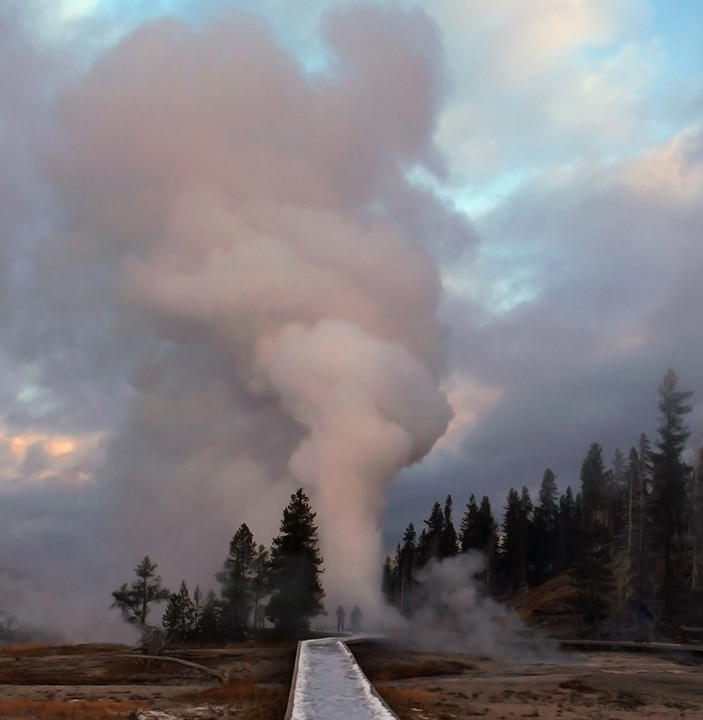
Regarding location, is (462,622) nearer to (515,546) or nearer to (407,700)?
(407,700)

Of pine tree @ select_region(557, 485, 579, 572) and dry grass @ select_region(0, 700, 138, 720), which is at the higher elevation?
pine tree @ select_region(557, 485, 579, 572)

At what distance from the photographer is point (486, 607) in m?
58.1

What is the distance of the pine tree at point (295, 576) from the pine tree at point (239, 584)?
371cm

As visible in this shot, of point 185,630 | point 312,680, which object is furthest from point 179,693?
point 185,630

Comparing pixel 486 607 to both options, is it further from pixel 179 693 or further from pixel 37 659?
pixel 179 693

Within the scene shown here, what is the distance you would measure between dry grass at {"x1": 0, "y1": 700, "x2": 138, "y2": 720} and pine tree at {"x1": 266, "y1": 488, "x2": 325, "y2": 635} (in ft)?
99.0

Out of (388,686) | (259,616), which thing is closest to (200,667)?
(388,686)

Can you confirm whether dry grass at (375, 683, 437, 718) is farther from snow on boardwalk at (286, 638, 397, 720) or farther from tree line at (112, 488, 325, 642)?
tree line at (112, 488, 325, 642)

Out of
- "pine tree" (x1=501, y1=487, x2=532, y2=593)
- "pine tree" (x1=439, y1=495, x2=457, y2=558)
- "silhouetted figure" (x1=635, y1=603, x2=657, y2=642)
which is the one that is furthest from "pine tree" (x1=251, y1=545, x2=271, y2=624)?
"pine tree" (x1=501, y1=487, x2=532, y2=593)

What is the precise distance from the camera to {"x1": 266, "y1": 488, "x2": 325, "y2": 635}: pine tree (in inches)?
2060

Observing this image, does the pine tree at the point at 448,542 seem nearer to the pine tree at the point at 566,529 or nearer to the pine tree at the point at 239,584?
the pine tree at the point at 566,529

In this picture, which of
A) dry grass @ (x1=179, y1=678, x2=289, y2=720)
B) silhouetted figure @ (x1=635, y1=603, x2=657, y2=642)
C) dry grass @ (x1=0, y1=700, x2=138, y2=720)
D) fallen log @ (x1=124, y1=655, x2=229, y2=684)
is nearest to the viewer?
dry grass @ (x1=179, y1=678, x2=289, y2=720)

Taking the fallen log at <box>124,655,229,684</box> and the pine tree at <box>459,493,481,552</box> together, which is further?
the pine tree at <box>459,493,481,552</box>

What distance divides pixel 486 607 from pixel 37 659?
32.5 m
